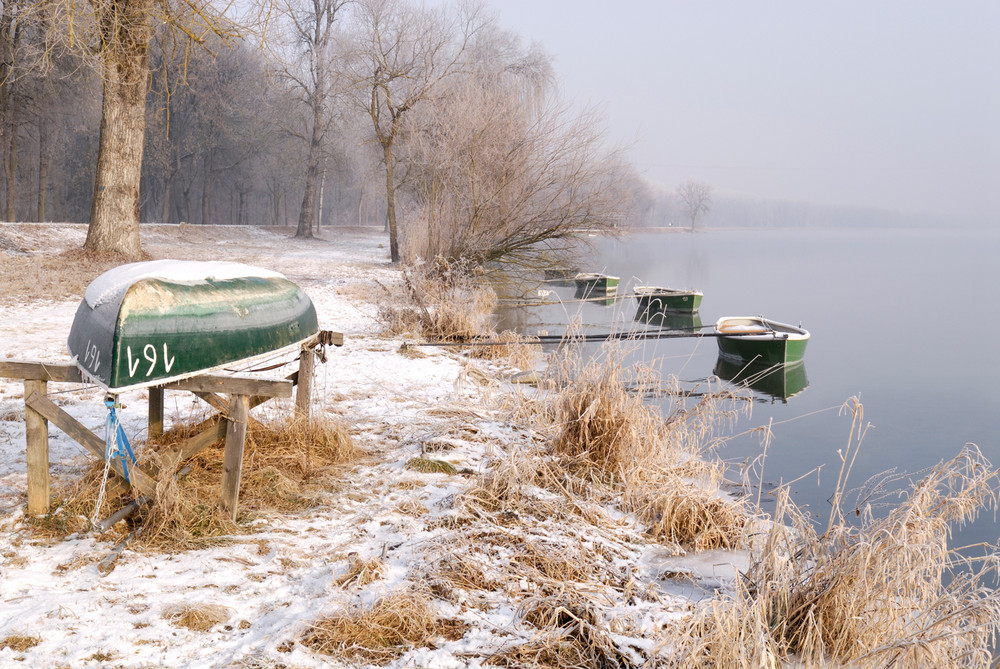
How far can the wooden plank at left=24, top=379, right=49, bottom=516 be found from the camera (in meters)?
3.85

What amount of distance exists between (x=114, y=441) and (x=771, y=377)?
11995 millimetres

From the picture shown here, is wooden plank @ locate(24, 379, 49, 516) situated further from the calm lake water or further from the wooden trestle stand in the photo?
the calm lake water

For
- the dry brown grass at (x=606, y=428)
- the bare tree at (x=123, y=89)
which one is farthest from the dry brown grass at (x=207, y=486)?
the bare tree at (x=123, y=89)

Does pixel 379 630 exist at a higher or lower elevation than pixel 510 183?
lower

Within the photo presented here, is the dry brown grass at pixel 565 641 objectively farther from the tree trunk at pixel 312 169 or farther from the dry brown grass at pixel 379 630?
the tree trunk at pixel 312 169

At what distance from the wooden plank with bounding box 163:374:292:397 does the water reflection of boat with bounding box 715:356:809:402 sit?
31.1ft

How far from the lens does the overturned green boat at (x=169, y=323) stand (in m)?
3.55

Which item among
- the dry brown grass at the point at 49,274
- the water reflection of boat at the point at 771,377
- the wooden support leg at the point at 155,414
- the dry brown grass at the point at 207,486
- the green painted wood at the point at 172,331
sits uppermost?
the green painted wood at the point at 172,331

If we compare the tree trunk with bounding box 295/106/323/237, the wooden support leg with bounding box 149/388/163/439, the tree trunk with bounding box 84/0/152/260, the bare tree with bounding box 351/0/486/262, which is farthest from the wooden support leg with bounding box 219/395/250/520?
the tree trunk with bounding box 295/106/323/237

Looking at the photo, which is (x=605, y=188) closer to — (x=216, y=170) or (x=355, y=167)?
(x=216, y=170)

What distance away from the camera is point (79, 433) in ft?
12.7

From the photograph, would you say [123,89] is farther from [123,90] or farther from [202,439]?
[202,439]

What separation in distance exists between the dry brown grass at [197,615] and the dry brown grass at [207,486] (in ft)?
2.14

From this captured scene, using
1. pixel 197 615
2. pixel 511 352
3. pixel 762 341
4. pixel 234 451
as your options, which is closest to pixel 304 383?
pixel 234 451
